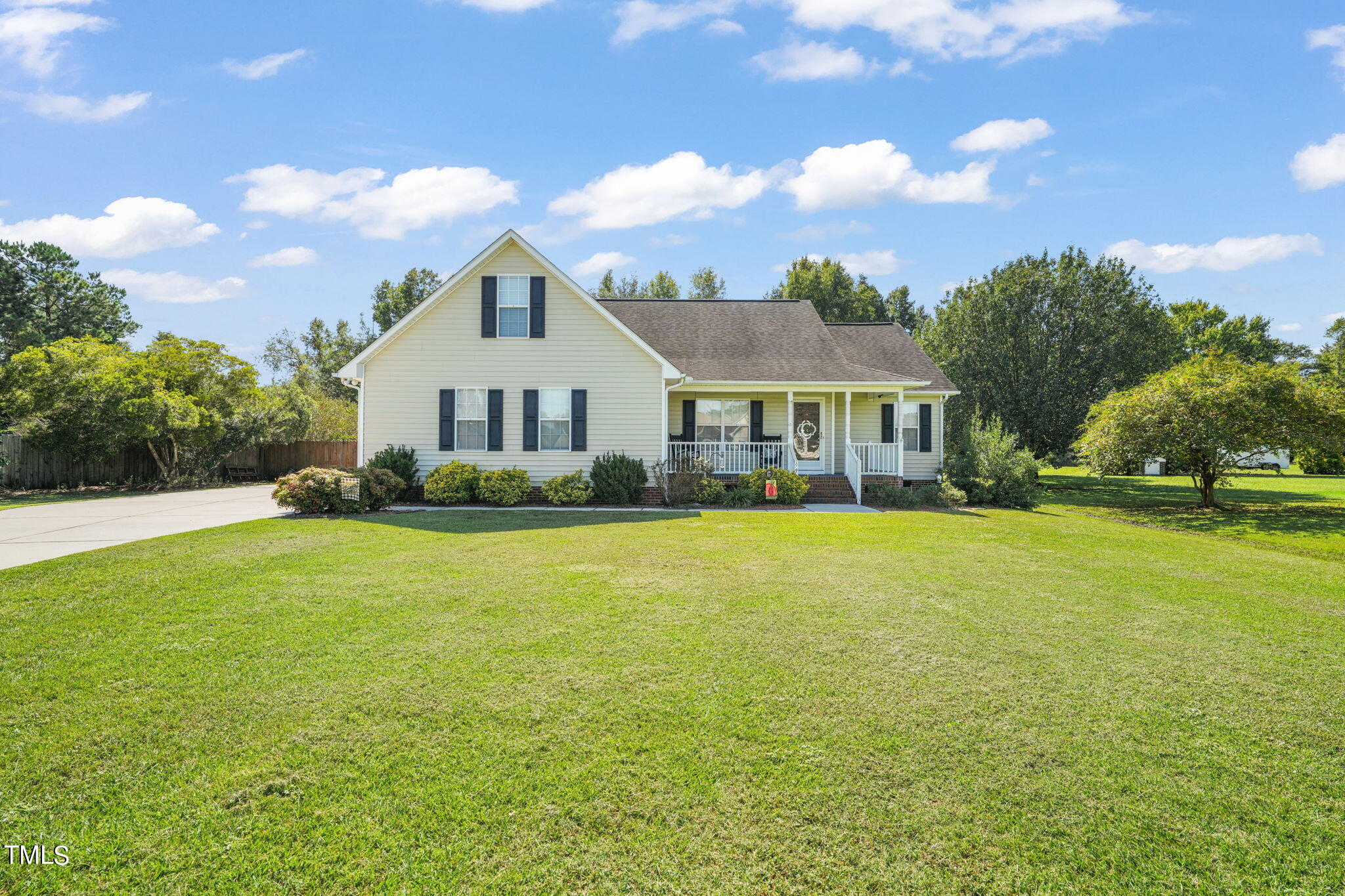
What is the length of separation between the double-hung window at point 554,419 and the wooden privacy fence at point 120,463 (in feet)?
42.0

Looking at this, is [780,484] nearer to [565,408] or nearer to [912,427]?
[565,408]

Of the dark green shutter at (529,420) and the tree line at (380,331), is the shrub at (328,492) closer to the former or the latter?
the dark green shutter at (529,420)

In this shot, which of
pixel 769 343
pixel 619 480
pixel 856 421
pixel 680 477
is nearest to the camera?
pixel 619 480

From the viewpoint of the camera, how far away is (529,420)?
16.7 metres

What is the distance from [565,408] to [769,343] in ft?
25.1

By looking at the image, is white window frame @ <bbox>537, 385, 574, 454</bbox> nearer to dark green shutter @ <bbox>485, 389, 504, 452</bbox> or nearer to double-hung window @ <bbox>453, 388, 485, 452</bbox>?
dark green shutter @ <bbox>485, 389, 504, 452</bbox>

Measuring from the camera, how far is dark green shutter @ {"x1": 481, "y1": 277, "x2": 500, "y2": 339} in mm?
16531

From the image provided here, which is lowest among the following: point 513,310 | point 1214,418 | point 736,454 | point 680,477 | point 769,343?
point 680,477

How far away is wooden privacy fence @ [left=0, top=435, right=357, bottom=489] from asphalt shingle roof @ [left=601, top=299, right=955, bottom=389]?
1360cm

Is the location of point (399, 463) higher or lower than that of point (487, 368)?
lower

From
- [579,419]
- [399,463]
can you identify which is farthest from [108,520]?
[579,419]

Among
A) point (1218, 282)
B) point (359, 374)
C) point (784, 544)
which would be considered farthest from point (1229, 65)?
point (1218, 282)

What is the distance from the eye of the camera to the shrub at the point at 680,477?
16.0 metres

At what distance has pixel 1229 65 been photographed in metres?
13.6
